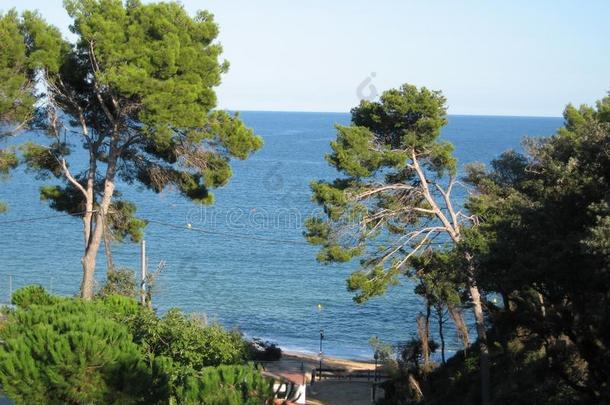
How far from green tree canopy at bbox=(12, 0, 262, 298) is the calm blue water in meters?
1.62

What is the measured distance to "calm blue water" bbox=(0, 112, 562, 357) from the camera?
38000 mm

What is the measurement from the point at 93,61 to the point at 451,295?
10.7 meters

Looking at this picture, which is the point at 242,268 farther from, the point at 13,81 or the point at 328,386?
the point at 13,81

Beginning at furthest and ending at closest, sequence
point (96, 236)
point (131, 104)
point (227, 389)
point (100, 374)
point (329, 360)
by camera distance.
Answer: point (329, 360)
point (96, 236)
point (131, 104)
point (100, 374)
point (227, 389)

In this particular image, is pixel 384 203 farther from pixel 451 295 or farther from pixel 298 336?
pixel 298 336

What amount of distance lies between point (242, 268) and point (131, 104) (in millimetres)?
28572

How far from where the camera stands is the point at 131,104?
64.5ft

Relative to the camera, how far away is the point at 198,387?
9.63 metres

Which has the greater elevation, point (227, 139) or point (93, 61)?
point (93, 61)

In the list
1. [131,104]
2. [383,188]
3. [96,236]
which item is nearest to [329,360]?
[383,188]

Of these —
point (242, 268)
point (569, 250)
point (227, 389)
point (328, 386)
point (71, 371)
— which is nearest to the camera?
point (227, 389)

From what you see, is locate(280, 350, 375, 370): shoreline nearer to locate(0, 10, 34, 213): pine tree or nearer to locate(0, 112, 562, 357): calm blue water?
locate(0, 112, 562, 357): calm blue water

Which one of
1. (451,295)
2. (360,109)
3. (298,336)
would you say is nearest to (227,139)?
(360,109)

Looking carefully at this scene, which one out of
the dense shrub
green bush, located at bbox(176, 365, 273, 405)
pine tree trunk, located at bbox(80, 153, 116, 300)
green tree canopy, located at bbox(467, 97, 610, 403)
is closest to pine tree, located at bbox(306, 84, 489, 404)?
pine tree trunk, located at bbox(80, 153, 116, 300)
